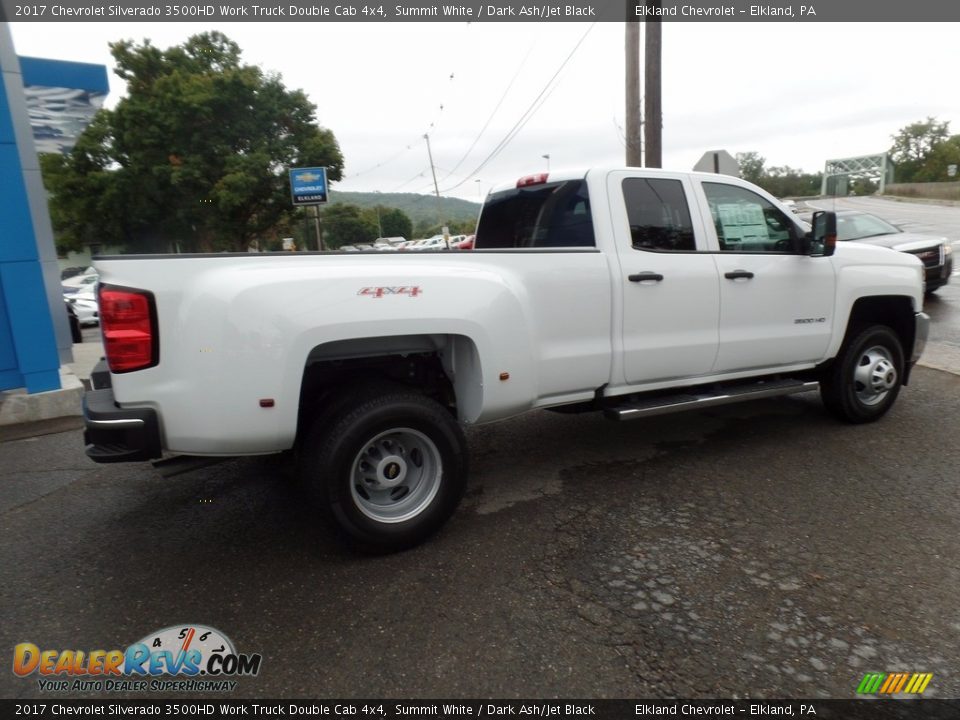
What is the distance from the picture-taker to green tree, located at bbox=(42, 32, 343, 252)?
106ft

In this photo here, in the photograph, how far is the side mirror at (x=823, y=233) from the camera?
14.3ft

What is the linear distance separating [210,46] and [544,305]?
40555mm

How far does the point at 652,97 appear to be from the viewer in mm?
9898

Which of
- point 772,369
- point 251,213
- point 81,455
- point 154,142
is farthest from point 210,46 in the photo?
point 772,369

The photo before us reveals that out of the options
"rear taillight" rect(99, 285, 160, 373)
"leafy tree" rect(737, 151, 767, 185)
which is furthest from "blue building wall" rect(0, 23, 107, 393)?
"leafy tree" rect(737, 151, 767, 185)

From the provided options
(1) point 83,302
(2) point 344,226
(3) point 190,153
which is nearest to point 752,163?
(2) point 344,226

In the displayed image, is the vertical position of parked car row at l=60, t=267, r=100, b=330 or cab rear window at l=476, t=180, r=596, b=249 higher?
cab rear window at l=476, t=180, r=596, b=249

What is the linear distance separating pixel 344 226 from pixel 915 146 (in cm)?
8665

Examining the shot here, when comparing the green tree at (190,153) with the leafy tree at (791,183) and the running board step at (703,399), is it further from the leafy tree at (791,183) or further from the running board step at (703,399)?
the leafy tree at (791,183)

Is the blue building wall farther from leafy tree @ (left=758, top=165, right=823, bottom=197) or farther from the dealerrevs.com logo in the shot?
leafy tree @ (left=758, top=165, right=823, bottom=197)

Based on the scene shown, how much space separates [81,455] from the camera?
5.12 m

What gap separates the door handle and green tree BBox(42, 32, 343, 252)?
32345 mm

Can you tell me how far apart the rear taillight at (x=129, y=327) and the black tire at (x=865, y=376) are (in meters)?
4.82

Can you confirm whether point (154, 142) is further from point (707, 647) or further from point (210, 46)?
point (707, 647)
